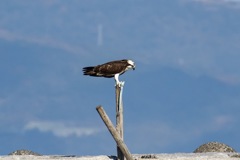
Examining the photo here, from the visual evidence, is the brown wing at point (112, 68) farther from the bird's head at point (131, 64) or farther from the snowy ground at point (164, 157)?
the snowy ground at point (164, 157)

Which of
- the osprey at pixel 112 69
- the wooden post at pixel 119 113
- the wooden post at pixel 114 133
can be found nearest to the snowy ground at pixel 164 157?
the wooden post at pixel 119 113

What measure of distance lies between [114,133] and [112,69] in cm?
185

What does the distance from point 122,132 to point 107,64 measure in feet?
6.55

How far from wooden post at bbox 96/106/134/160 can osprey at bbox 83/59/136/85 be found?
106 cm

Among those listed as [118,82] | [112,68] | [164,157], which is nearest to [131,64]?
[112,68]

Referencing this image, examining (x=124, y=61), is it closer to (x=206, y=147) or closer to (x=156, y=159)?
(x=156, y=159)

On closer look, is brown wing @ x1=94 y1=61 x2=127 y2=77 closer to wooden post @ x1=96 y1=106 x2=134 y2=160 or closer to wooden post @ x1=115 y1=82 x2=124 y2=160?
wooden post @ x1=115 y1=82 x2=124 y2=160

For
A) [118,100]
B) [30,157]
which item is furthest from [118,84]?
[30,157]

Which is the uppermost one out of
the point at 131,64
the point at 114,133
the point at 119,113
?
the point at 131,64

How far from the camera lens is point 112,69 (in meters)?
23.0

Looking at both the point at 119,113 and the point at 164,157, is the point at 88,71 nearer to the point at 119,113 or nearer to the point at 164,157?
the point at 119,113

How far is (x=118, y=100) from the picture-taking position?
23062 mm

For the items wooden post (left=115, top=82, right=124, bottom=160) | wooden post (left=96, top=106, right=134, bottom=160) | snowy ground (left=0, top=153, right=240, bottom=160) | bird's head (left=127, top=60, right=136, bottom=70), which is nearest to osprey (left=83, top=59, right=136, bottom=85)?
bird's head (left=127, top=60, right=136, bottom=70)

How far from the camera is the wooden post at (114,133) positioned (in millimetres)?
22328
